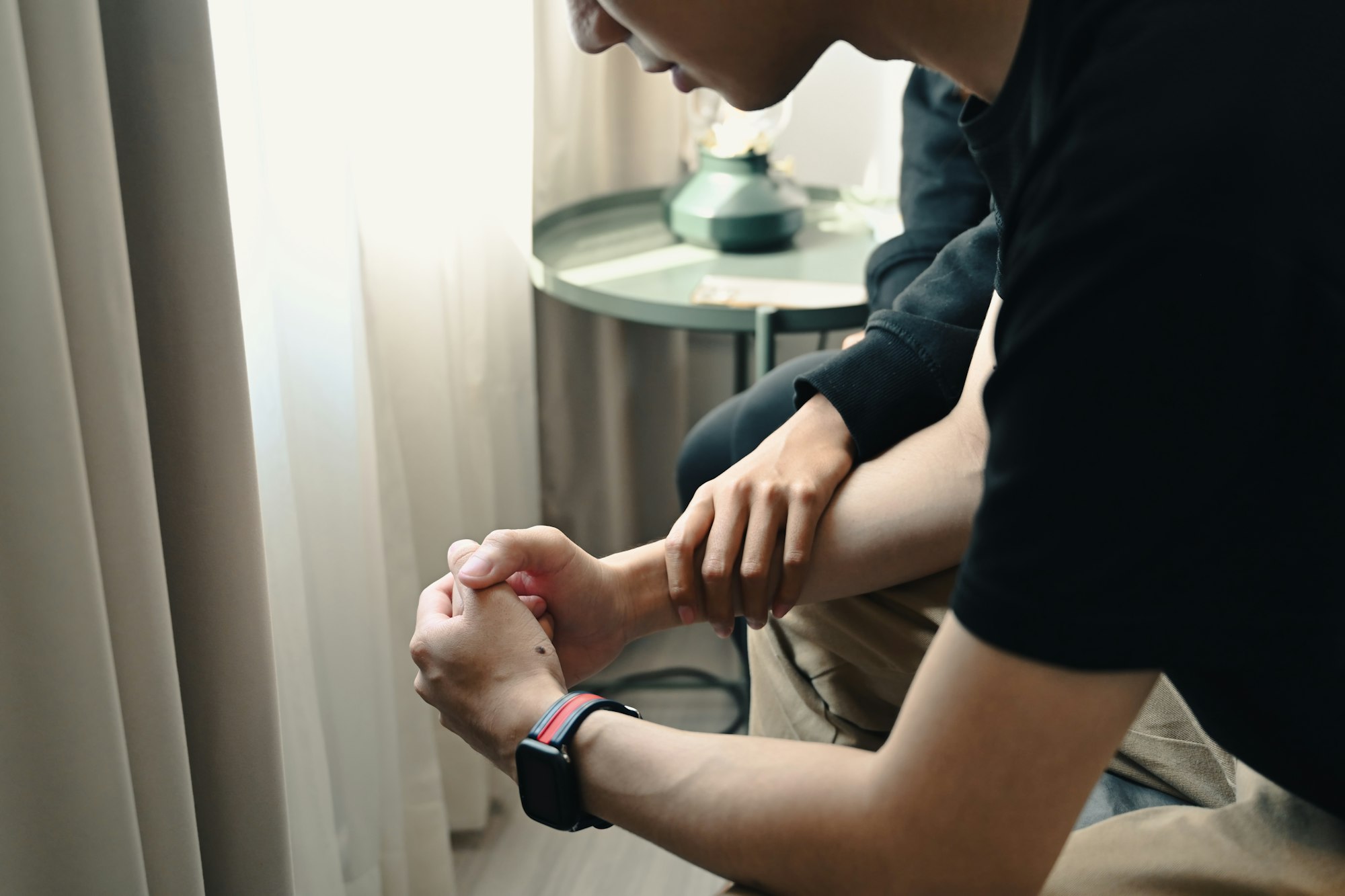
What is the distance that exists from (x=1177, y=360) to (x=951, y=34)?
0.28 meters

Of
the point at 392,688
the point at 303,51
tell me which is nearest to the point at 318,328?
the point at 303,51

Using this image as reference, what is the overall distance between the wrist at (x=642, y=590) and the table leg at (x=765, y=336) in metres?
A: 0.57

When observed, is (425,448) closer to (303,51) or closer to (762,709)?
(303,51)

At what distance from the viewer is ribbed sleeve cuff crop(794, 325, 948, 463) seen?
971 mm

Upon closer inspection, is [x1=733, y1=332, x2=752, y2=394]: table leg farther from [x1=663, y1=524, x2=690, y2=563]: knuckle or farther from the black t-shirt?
the black t-shirt

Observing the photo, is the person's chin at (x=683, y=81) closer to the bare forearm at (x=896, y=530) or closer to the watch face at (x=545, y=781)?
the bare forearm at (x=896, y=530)

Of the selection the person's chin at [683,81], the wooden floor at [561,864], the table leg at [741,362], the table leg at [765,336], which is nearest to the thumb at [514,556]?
the person's chin at [683,81]

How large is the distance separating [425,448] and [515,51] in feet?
1.83

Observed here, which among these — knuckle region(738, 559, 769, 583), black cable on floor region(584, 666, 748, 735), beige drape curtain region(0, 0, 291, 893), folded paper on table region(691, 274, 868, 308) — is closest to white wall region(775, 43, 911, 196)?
folded paper on table region(691, 274, 868, 308)

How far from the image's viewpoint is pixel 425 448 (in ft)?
5.01

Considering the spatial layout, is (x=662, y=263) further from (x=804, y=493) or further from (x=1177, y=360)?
(x=1177, y=360)

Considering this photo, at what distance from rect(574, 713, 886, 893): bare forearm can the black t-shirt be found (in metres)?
0.15

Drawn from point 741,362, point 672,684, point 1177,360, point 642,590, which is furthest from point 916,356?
point 672,684

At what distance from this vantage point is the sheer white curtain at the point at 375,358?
1.12m
